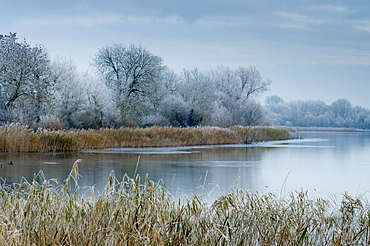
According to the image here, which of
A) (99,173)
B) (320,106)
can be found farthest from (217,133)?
(320,106)

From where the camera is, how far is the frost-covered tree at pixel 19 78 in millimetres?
24766

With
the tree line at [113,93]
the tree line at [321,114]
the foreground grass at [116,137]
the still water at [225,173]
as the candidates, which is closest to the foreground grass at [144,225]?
the still water at [225,173]

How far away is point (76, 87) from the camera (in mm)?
33844

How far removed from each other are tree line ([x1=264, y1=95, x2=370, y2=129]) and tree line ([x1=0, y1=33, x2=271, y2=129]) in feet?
137

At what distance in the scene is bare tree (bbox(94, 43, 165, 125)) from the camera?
36750 millimetres

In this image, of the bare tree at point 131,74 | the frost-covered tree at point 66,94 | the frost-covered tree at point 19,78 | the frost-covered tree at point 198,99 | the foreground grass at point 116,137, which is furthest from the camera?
the frost-covered tree at point 198,99

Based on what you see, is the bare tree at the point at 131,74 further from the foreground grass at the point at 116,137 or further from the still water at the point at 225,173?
the still water at the point at 225,173

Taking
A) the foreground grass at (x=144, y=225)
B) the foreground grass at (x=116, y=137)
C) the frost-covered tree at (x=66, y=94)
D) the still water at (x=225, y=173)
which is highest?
the frost-covered tree at (x=66, y=94)

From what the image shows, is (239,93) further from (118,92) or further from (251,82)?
(118,92)

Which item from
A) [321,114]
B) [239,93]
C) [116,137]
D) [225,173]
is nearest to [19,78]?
[116,137]

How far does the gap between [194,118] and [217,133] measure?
9.08m

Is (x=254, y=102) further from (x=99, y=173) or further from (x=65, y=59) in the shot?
(x=99, y=173)

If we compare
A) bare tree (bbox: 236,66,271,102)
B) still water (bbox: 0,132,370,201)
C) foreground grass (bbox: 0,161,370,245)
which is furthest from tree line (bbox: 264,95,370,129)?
foreground grass (bbox: 0,161,370,245)

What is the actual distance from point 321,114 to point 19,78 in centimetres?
9116
